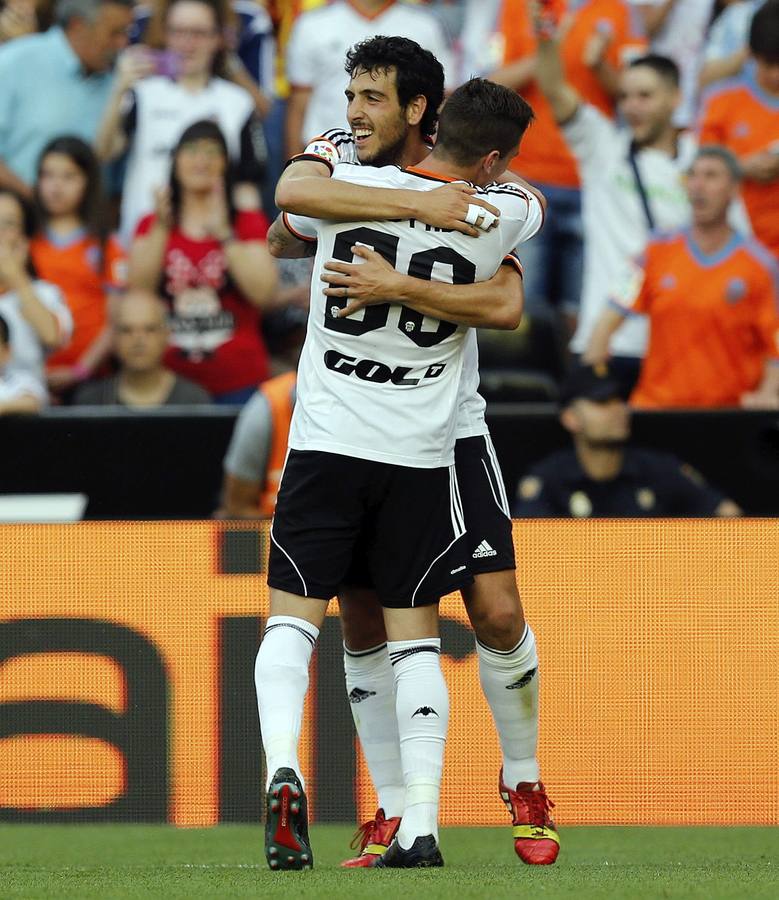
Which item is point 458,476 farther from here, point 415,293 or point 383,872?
point 383,872

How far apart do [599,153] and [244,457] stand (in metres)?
2.89

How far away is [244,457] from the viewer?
7.14 meters

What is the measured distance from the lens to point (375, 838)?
4.54 meters

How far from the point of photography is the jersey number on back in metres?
4.15

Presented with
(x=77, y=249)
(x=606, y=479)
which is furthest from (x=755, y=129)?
(x=77, y=249)

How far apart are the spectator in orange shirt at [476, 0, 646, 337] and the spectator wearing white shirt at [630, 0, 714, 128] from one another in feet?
1.25

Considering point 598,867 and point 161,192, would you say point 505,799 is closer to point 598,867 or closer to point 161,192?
point 598,867

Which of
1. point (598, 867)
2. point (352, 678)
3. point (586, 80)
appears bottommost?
point (598, 867)

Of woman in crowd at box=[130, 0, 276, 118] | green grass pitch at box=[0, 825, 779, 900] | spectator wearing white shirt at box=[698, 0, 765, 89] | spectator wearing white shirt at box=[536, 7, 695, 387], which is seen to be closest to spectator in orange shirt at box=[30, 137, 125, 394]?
woman in crowd at box=[130, 0, 276, 118]

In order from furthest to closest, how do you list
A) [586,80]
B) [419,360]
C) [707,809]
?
1. [586,80]
2. [707,809]
3. [419,360]

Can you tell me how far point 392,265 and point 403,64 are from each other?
0.49 metres

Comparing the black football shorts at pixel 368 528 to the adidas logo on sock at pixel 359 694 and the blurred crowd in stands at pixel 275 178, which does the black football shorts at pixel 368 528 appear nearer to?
the adidas logo on sock at pixel 359 694

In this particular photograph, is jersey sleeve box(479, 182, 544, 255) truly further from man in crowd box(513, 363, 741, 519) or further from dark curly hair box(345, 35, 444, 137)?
man in crowd box(513, 363, 741, 519)

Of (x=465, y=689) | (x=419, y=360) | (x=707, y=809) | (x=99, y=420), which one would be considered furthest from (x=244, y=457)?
(x=419, y=360)
